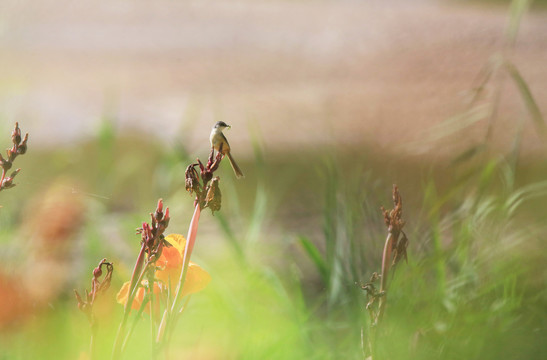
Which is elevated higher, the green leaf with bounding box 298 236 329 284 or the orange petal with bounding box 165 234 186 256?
the green leaf with bounding box 298 236 329 284

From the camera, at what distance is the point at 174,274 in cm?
39

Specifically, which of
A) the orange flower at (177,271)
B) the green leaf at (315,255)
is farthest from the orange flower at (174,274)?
the green leaf at (315,255)

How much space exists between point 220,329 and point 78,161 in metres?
0.97

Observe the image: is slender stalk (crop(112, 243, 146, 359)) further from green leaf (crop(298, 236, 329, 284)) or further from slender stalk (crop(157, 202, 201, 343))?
green leaf (crop(298, 236, 329, 284))

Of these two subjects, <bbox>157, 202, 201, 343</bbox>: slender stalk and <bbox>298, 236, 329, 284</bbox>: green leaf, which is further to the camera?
<bbox>298, 236, 329, 284</bbox>: green leaf

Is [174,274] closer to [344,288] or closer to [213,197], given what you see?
[213,197]

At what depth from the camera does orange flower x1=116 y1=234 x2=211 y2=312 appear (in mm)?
376

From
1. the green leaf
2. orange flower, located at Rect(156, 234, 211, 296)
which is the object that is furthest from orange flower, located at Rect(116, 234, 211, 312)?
the green leaf

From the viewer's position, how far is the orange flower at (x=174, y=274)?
376mm

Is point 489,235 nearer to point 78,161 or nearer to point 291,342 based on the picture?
→ point 291,342

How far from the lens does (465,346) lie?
0.60 metres

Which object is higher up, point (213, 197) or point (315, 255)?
point (315, 255)

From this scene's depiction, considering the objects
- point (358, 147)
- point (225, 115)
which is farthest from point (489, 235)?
point (225, 115)

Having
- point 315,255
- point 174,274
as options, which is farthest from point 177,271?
point 315,255
